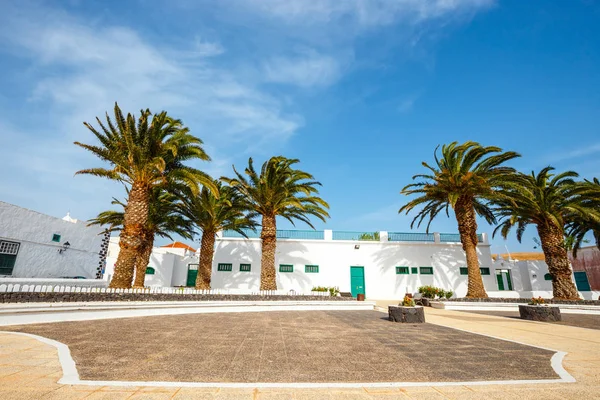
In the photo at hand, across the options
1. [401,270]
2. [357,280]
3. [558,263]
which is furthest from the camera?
[401,270]

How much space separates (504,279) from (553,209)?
11462 mm

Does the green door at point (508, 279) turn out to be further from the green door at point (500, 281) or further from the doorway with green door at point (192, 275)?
the doorway with green door at point (192, 275)

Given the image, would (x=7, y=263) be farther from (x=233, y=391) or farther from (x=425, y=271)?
(x=425, y=271)

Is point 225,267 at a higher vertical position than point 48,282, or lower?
higher

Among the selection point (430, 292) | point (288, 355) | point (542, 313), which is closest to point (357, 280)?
point (430, 292)

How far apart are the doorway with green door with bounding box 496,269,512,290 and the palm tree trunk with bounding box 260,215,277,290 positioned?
76.3 feet

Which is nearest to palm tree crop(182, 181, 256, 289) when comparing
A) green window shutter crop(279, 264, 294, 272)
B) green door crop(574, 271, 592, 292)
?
green window shutter crop(279, 264, 294, 272)

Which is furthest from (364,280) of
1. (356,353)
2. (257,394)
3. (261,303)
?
(257,394)

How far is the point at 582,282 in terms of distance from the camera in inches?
1135

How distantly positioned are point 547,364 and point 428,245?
21746 mm

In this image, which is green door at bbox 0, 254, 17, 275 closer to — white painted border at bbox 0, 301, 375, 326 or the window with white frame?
the window with white frame

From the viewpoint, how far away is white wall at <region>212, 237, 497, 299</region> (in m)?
23.8

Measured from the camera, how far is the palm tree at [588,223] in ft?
62.1

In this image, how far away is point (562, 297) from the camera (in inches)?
744
